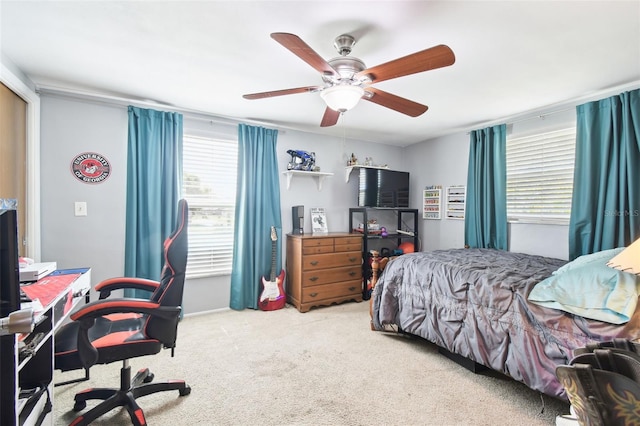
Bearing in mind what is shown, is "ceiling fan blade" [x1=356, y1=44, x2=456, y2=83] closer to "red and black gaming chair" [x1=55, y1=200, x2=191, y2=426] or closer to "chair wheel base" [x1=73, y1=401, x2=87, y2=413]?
"red and black gaming chair" [x1=55, y1=200, x2=191, y2=426]

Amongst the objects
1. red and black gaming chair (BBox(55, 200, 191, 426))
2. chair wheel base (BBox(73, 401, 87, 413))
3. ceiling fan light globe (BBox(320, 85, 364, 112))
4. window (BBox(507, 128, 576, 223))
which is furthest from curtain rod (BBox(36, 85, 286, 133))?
window (BBox(507, 128, 576, 223))

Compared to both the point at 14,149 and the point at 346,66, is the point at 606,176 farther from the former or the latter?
the point at 14,149

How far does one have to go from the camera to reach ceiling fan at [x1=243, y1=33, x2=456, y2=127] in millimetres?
1402

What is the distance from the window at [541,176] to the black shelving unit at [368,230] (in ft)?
4.45

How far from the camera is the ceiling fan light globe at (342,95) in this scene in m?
1.79

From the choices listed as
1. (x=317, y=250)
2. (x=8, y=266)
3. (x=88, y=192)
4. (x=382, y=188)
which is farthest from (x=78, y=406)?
(x=382, y=188)

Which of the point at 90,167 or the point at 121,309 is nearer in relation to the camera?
the point at 121,309

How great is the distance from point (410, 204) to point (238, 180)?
9.23 feet

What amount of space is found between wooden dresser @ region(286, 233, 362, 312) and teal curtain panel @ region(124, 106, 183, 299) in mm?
1478

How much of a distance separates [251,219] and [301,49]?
7.82 feet

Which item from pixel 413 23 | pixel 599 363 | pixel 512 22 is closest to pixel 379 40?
pixel 413 23

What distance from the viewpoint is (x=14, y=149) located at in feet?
7.30

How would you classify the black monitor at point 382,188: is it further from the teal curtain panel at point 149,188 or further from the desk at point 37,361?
the desk at point 37,361

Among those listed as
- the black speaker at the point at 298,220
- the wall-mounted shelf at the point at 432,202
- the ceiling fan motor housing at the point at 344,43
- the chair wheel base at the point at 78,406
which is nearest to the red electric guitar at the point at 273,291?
the black speaker at the point at 298,220
